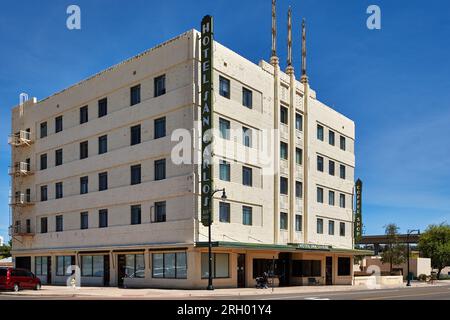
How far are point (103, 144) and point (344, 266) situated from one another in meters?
29.3

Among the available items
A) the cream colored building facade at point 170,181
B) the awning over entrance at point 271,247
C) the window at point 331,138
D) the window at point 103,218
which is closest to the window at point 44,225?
the cream colored building facade at point 170,181

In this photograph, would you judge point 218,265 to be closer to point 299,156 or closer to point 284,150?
point 284,150

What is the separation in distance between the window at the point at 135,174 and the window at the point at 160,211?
3131mm

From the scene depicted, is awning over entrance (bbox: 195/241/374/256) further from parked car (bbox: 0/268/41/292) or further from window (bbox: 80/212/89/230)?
window (bbox: 80/212/89/230)

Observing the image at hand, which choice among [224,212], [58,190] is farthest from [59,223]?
[224,212]

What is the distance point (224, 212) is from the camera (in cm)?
4188

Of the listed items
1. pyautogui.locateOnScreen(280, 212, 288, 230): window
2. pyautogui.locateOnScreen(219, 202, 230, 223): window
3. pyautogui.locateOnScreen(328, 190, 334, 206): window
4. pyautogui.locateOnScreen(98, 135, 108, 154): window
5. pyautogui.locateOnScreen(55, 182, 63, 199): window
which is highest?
pyautogui.locateOnScreen(98, 135, 108, 154): window

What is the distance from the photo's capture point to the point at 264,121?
47.2 m

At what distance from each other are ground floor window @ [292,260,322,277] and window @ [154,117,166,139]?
18.6m

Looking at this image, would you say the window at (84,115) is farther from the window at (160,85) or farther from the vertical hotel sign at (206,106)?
the vertical hotel sign at (206,106)

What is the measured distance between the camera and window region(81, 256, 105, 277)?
46.9m

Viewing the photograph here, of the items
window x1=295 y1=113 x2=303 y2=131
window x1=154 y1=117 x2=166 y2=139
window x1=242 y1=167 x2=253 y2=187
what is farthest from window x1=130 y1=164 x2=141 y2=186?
window x1=295 y1=113 x2=303 y2=131
